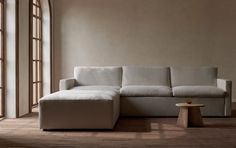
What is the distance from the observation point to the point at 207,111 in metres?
6.71

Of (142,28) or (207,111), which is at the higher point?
(142,28)

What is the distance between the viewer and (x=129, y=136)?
16.2ft

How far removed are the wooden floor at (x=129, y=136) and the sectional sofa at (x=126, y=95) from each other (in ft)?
0.66

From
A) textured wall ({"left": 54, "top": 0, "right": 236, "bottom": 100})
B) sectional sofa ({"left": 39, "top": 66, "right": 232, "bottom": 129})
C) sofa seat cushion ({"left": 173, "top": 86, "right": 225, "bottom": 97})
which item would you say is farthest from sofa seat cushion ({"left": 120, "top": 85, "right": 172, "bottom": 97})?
textured wall ({"left": 54, "top": 0, "right": 236, "bottom": 100})

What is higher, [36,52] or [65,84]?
[36,52]

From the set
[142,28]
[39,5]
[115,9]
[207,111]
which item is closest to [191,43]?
[142,28]

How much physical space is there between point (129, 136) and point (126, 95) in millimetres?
1883

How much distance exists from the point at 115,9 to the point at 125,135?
461cm

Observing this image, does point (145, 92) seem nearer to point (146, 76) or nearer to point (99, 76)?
point (146, 76)

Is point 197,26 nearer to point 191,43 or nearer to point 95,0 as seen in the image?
point 191,43

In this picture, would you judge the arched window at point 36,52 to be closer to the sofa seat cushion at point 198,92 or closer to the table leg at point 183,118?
the sofa seat cushion at point 198,92

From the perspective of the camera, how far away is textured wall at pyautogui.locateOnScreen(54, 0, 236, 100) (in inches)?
356

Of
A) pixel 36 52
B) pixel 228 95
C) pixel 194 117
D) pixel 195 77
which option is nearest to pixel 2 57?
pixel 36 52

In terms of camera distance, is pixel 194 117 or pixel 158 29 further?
pixel 158 29
